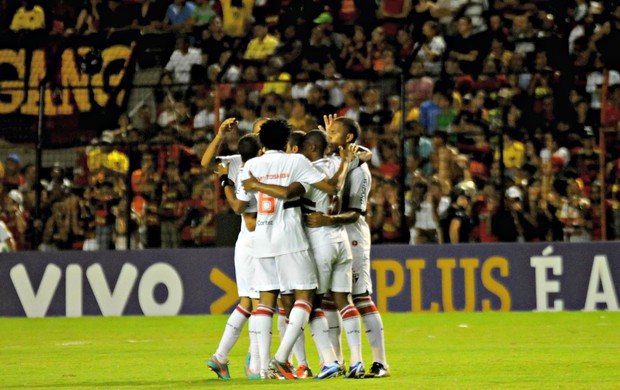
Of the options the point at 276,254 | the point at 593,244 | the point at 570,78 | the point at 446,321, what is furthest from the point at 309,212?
the point at 570,78

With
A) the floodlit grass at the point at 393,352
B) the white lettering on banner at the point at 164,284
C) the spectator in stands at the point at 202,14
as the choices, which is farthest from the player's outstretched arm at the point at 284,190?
the spectator in stands at the point at 202,14

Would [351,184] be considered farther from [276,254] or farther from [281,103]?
[281,103]

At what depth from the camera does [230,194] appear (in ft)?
30.9

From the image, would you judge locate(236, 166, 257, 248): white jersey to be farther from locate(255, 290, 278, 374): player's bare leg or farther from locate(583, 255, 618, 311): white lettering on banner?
locate(583, 255, 618, 311): white lettering on banner

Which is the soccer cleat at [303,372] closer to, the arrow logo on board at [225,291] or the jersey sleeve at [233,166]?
the jersey sleeve at [233,166]

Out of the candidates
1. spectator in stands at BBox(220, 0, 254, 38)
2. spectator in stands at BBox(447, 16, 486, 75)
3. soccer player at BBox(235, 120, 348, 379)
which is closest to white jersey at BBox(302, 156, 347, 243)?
soccer player at BBox(235, 120, 348, 379)

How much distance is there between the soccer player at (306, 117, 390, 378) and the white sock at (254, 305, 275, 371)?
28.4 inches

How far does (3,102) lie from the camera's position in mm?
19469

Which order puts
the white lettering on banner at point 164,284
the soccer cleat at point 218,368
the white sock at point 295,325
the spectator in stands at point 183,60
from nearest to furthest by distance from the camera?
the white sock at point 295,325
the soccer cleat at point 218,368
the white lettering on banner at point 164,284
the spectator in stands at point 183,60

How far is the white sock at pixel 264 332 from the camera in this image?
343 inches

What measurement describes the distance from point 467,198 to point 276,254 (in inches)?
323

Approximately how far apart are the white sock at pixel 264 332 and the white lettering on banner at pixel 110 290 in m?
9.20

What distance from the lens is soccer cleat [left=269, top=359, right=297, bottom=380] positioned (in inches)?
340

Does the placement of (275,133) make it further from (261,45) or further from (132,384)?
(261,45)
